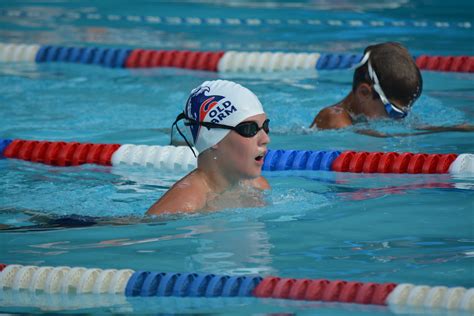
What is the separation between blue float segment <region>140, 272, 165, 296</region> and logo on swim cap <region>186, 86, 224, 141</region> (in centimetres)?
89

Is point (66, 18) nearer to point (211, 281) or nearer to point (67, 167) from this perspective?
point (67, 167)

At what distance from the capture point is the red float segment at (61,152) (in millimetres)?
5922

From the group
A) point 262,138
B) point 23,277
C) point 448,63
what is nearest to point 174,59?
point 448,63

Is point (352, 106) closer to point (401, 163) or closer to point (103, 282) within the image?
point (401, 163)

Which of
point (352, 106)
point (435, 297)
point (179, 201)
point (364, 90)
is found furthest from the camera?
point (352, 106)

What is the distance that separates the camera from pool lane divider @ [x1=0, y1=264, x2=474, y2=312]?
11.2ft

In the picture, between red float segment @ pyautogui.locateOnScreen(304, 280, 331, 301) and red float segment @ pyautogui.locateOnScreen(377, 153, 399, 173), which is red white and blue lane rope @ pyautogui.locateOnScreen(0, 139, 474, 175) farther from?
red float segment @ pyautogui.locateOnScreen(304, 280, 331, 301)

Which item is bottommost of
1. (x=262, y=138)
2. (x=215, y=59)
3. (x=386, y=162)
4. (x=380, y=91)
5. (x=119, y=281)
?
(x=215, y=59)

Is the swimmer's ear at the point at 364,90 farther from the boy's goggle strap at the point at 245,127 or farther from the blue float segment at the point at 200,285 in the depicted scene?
the blue float segment at the point at 200,285

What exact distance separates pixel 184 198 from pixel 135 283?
68 cm

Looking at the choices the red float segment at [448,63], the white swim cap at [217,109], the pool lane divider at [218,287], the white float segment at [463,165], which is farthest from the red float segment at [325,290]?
the red float segment at [448,63]

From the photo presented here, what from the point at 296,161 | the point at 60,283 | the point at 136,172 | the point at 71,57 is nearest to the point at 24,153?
the point at 136,172

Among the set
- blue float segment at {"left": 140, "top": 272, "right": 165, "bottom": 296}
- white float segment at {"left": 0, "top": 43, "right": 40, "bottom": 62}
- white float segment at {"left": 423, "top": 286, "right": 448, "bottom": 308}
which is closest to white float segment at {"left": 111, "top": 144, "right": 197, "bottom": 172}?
blue float segment at {"left": 140, "top": 272, "right": 165, "bottom": 296}

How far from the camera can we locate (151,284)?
3.67 metres
